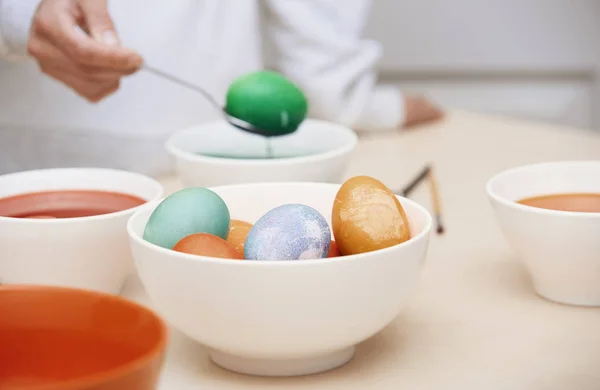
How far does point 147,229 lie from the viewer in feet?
1.92

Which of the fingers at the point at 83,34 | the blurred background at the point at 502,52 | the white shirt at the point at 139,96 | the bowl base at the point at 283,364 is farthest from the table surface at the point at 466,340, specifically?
the blurred background at the point at 502,52

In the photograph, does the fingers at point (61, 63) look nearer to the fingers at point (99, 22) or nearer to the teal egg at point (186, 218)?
the fingers at point (99, 22)

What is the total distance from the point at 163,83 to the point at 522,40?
1080 mm

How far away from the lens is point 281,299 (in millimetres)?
496

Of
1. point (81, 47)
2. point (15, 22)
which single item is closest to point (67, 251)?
point (81, 47)

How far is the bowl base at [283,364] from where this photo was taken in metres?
0.54

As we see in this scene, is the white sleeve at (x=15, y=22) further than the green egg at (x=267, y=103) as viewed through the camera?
Yes

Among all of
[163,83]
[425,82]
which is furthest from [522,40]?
[163,83]

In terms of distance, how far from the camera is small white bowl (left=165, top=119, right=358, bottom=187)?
0.78 metres

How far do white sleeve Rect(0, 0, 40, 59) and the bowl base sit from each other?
0.61m

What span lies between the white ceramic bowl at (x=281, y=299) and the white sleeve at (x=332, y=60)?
836mm

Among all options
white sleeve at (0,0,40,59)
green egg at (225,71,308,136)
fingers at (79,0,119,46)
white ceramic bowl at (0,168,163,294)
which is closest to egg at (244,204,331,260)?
white ceramic bowl at (0,168,163,294)

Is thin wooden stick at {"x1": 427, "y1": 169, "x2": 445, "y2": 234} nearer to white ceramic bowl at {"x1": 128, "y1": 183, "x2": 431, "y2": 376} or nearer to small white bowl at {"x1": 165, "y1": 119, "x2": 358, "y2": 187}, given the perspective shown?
small white bowl at {"x1": 165, "y1": 119, "x2": 358, "y2": 187}

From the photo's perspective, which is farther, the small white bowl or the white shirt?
the white shirt
